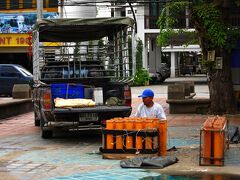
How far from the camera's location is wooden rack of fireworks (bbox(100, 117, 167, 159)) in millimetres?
9453

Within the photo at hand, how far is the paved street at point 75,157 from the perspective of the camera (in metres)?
8.45

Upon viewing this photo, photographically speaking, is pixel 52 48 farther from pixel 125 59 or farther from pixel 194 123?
pixel 194 123

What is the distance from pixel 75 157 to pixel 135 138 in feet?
4.23

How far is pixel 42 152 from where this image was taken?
10609 mm

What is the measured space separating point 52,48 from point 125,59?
11.1 feet

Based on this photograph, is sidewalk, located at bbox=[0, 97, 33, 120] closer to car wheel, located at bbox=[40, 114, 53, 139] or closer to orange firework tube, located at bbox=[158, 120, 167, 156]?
car wheel, located at bbox=[40, 114, 53, 139]

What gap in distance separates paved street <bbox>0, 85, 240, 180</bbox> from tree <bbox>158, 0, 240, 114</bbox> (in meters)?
1.99

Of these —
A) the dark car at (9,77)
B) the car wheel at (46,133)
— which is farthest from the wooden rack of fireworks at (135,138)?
the dark car at (9,77)

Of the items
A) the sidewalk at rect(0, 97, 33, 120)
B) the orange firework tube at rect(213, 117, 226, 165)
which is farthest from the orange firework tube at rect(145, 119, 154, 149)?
the sidewalk at rect(0, 97, 33, 120)

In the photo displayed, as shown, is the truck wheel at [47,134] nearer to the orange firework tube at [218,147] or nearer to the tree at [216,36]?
the orange firework tube at [218,147]

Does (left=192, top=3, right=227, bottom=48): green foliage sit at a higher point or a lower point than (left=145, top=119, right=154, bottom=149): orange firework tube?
higher

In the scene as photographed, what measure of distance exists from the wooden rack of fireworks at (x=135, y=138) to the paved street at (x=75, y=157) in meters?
0.28

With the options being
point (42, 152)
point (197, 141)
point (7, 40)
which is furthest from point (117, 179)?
point (7, 40)

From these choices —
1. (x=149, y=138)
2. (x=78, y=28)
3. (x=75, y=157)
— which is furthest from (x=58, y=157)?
(x=78, y=28)
